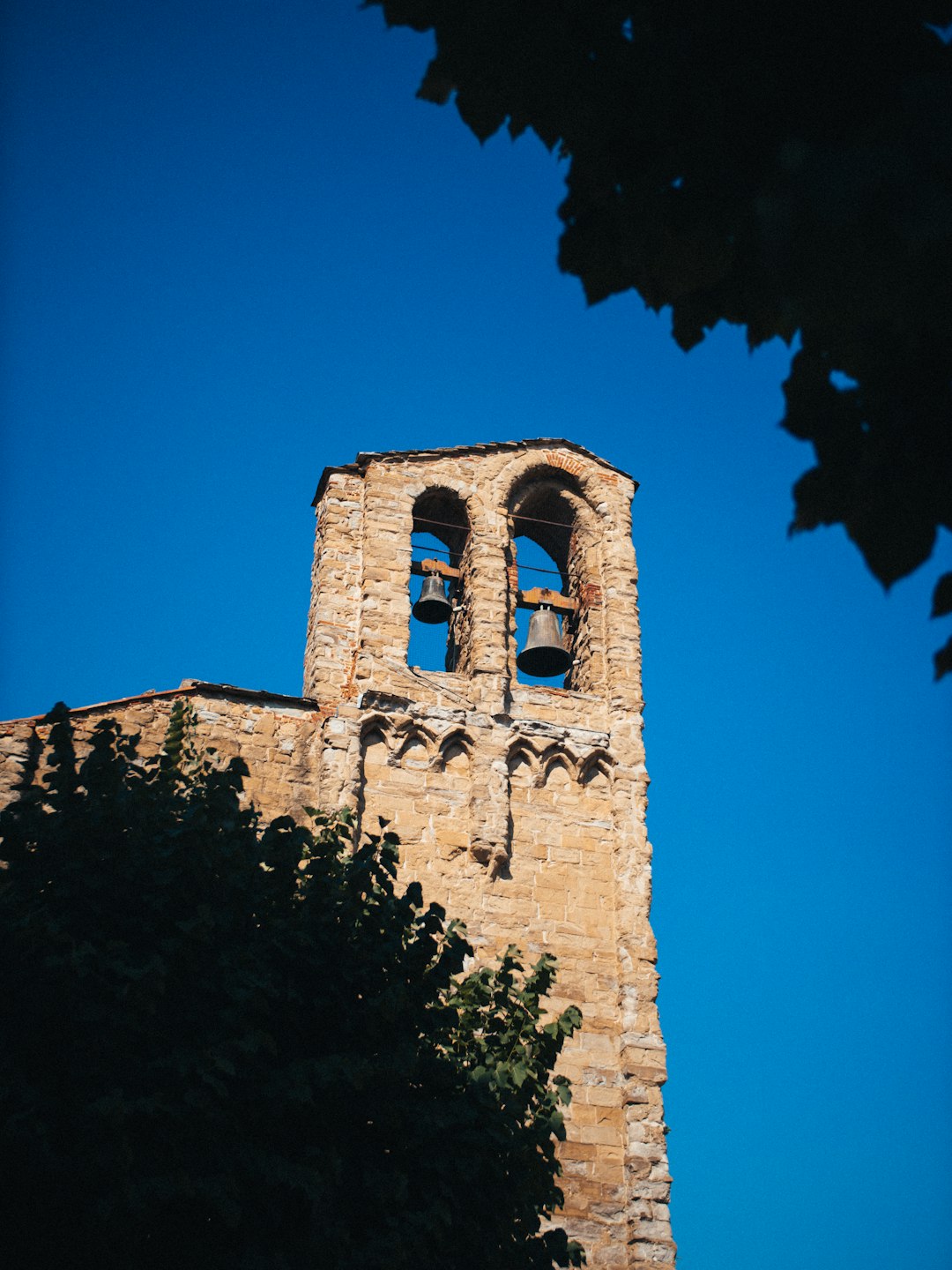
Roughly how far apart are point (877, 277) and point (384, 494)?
11583mm

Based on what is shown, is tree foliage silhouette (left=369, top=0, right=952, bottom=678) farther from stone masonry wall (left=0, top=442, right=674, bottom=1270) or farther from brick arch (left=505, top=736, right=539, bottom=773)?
brick arch (left=505, top=736, right=539, bottom=773)

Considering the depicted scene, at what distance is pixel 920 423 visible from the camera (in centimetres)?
284

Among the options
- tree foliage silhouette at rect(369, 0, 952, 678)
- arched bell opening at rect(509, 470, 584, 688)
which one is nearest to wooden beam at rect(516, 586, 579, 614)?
arched bell opening at rect(509, 470, 584, 688)

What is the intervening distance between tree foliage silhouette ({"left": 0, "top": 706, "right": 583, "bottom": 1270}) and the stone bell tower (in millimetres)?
2913

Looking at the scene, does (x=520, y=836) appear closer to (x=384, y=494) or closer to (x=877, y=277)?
(x=384, y=494)

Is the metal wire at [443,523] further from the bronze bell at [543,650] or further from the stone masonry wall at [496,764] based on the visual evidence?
the bronze bell at [543,650]

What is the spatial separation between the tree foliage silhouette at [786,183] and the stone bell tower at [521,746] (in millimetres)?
9181

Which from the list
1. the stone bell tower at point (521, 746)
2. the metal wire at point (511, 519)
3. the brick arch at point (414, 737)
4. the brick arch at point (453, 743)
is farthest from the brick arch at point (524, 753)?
the metal wire at point (511, 519)

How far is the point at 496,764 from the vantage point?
1273cm

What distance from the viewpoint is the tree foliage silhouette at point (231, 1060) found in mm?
6305

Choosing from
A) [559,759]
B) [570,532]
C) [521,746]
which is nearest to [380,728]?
[521,746]

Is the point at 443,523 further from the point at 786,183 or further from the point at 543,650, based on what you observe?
the point at 786,183

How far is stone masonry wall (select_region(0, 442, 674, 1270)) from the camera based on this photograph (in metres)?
11.4

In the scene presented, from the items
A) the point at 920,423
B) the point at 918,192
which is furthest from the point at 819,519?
the point at 918,192
